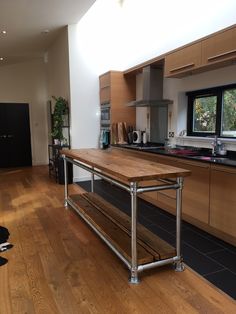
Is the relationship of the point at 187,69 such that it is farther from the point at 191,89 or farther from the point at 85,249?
the point at 85,249

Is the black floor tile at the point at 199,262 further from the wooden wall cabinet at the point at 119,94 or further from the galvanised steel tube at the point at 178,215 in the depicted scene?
the wooden wall cabinet at the point at 119,94

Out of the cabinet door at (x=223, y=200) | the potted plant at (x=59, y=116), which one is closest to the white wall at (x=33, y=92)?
the potted plant at (x=59, y=116)

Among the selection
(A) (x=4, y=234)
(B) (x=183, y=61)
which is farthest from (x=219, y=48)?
(A) (x=4, y=234)

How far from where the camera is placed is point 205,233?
2.98 m

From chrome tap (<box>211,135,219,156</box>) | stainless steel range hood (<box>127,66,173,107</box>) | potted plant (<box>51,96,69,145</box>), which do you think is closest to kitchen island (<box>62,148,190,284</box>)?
chrome tap (<box>211,135,219,156</box>)

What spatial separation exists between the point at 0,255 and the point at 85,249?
809mm

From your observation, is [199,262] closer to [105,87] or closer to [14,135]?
[105,87]

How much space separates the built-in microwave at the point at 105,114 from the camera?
17.9ft

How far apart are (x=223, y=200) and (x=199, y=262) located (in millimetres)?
677

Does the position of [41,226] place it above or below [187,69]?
below

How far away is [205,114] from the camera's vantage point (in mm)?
3861

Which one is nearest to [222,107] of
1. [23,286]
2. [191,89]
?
[191,89]

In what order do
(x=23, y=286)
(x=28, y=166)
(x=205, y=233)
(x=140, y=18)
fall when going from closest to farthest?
(x=23, y=286)
(x=205, y=233)
(x=140, y=18)
(x=28, y=166)

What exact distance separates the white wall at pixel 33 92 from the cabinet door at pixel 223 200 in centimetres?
639
